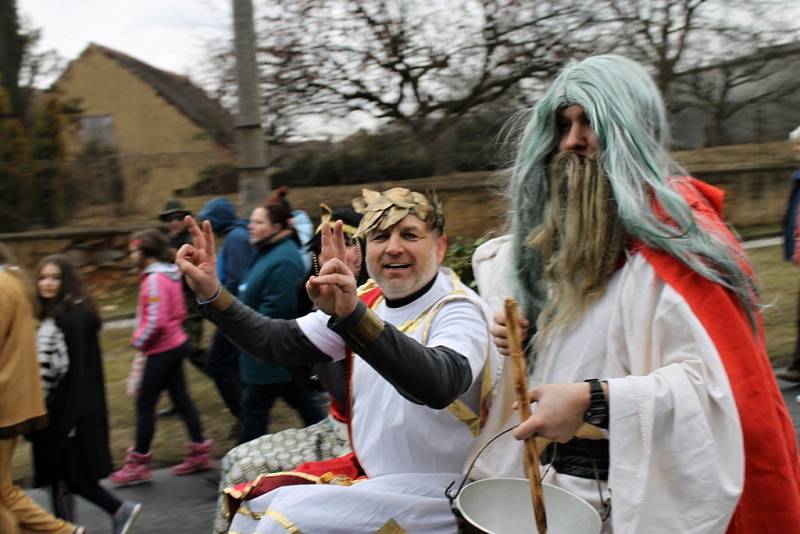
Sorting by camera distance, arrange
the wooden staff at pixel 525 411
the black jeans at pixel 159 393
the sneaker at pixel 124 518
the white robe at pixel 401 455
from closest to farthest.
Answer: the wooden staff at pixel 525 411, the white robe at pixel 401 455, the sneaker at pixel 124 518, the black jeans at pixel 159 393

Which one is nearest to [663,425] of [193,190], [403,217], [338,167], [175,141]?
[403,217]

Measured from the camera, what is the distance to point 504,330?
2023 millimetres

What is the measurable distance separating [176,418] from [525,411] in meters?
4.92

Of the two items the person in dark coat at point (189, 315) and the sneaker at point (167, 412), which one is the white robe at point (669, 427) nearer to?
the person in dark coat at point (189, 315)

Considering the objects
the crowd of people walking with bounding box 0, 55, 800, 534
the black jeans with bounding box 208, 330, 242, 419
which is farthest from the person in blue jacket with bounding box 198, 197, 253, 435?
the crowd of people walking with bounding box 0, 55, 800, 534

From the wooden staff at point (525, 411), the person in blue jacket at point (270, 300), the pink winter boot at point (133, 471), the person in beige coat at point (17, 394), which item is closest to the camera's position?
the wooden staff at point (525, 411)

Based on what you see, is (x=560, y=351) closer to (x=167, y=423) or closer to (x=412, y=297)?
(x=412, y=297)

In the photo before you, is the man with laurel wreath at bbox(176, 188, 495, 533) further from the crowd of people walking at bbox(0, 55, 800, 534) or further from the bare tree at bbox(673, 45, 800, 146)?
the bare tree at bbox(673, 45, 800, 146)

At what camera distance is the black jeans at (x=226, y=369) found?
5.43 m

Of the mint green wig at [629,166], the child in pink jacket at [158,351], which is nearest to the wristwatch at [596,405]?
the mint green wig at [629,166]

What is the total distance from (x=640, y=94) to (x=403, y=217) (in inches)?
30.7

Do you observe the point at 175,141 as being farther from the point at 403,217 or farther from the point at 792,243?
the point at 403,217

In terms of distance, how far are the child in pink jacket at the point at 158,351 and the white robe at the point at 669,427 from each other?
12.0 feet

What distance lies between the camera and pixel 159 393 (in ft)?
16.4
